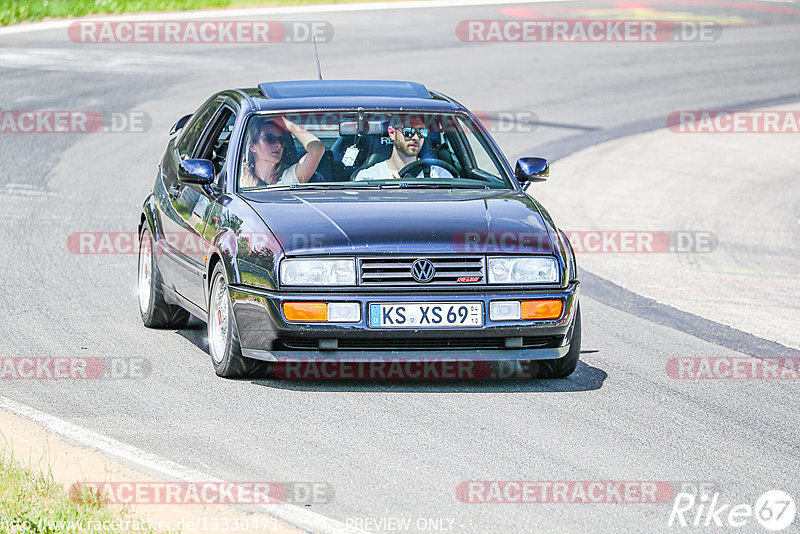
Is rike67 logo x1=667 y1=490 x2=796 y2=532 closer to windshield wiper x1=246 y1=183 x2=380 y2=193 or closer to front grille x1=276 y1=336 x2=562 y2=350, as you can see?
front grille x1=276 y1=336 x2=562 y2=350

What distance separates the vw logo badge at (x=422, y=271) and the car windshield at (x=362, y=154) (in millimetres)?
1161

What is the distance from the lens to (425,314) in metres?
7.52

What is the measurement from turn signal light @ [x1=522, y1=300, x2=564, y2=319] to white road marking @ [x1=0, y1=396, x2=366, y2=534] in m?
2.25

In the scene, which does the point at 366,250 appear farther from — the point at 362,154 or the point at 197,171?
the point at 197,171

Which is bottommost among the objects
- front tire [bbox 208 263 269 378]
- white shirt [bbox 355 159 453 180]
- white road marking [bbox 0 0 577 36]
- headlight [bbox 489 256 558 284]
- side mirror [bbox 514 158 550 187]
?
white road marking [bbox 0 0 577 36]

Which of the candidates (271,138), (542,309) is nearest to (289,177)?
(271,138)

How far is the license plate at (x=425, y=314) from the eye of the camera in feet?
24.6

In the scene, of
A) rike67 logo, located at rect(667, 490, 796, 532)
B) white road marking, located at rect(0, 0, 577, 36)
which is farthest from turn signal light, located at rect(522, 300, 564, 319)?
white road marking, located at rect(0, 0, 577, 36)

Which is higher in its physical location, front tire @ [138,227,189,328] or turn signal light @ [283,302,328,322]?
turn signal light @ [283,302,328,322]

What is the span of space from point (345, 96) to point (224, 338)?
1942 mm

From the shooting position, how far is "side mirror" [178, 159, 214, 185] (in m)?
8.58

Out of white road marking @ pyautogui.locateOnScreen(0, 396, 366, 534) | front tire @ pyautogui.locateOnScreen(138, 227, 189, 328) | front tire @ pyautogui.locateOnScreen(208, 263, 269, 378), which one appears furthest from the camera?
front tire @ pyautogui.locateOnScreen(138, 227, 189, 328)

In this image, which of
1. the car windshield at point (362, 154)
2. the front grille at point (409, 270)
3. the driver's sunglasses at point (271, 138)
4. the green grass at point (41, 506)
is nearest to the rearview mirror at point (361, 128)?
the car windshield at point (362, 154)

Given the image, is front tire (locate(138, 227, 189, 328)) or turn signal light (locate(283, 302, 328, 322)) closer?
turn signal light (locate(283, 302, 328, 322))
